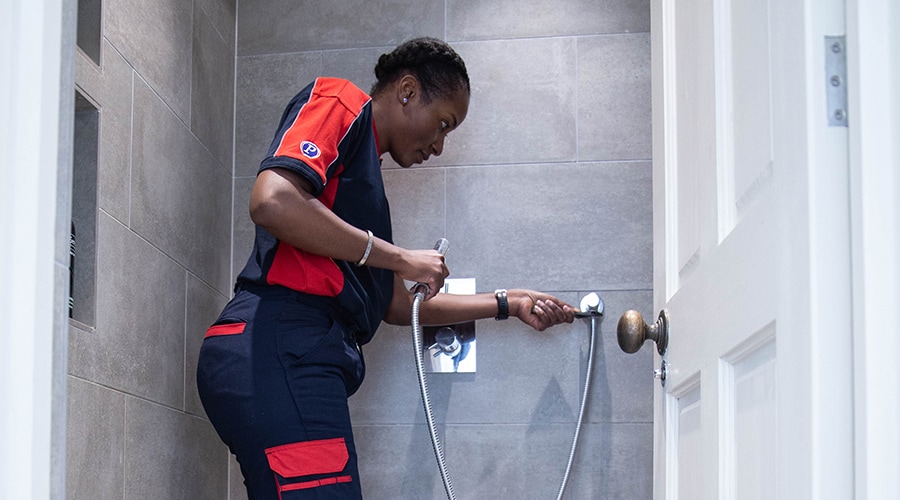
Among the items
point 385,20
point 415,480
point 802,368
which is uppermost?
point 385,20

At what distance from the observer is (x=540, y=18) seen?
2.54 m

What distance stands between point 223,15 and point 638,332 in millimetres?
1648

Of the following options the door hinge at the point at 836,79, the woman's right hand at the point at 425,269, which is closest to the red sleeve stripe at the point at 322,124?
the woman's right hand at the point at 425,269

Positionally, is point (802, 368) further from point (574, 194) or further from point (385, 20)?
point (385, 20)

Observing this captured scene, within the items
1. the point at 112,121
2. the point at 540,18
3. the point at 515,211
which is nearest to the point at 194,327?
the point at 112,121

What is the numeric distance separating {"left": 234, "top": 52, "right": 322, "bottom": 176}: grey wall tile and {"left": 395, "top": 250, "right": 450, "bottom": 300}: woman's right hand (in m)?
0.70

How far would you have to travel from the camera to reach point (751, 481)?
905 millimetres

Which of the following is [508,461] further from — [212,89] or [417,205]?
[212,89]

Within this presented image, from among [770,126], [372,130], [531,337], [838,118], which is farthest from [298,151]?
[838,118]

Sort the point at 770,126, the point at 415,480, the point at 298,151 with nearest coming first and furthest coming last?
the point at 770,126 < the point at 298,151 < the point at 415,480

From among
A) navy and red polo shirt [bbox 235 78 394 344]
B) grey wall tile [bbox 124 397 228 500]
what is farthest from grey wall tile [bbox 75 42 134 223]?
grey wall tile [bbox 124 397 228 500]

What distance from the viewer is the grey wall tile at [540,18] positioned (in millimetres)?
2518

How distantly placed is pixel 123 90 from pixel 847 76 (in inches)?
59.5

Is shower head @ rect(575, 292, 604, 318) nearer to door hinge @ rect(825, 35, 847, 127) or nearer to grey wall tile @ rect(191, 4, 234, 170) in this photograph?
grey wall tile @ rect(191, 4, 234, 170)
